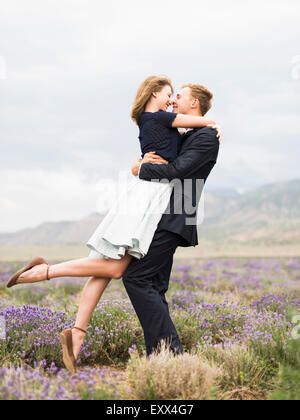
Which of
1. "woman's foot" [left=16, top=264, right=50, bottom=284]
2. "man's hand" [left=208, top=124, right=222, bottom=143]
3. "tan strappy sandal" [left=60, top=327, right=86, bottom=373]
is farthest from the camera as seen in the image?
"man's hand" [left=208, top=124, right=222, bottom=143]

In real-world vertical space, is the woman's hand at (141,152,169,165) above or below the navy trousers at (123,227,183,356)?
above

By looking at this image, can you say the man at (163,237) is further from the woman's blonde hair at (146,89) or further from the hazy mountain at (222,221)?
the hazy mountain at (222,221)

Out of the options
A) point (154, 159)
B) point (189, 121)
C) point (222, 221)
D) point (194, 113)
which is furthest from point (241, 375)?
point (222, 221)

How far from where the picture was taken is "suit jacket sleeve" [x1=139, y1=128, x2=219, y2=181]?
13.7 feet

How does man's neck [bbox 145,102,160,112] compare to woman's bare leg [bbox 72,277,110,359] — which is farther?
man's neck [bbox 145,102,160,112]

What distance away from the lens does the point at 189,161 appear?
4.19m

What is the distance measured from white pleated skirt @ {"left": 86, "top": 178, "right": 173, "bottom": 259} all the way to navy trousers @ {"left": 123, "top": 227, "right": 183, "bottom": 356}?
0.12m

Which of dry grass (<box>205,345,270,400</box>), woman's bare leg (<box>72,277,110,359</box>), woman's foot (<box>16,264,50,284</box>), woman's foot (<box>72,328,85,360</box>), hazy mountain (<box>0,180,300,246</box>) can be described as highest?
woman's foot (<box>16,264,50,284</box>)

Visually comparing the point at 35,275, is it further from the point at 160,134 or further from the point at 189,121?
the point at 189,121

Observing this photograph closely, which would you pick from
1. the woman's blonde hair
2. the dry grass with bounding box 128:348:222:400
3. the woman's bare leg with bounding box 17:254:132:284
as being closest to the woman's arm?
the woman's blonde hair

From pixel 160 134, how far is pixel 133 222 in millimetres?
815

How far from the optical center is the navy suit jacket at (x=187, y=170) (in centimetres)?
418

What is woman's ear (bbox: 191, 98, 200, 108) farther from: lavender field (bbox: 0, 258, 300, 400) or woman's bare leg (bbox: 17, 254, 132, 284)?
lavender field (bbox: 0, 258, 300, 400)
